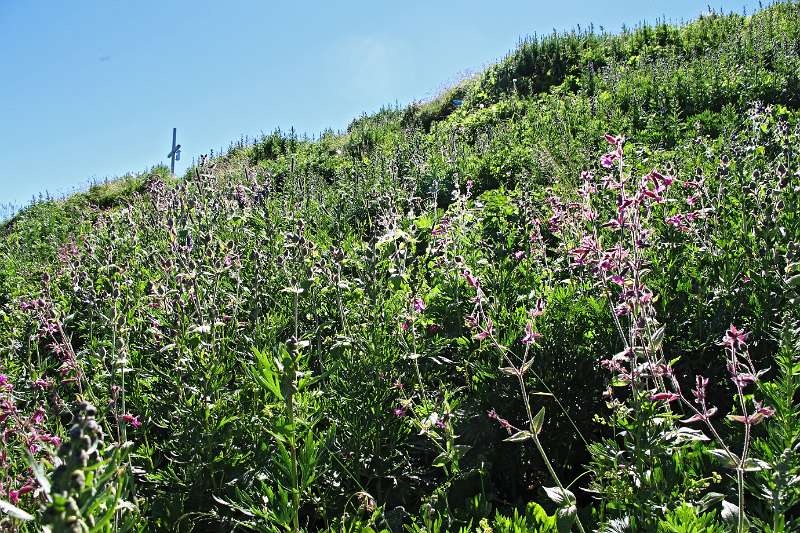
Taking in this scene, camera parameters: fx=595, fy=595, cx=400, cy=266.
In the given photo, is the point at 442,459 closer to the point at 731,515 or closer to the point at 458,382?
the point at 731,515

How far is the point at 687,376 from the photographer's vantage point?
2736 millimetres

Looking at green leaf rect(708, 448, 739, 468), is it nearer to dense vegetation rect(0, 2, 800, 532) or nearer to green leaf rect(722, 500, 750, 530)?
dense vegetation rect(0, 2, 800, 532)

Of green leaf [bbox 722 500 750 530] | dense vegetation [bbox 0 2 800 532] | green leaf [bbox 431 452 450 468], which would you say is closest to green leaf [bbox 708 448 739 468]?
dense vegetation [bbox 0 2 800 532]

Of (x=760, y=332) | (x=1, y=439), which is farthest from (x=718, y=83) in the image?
A: (x=1, y=439)

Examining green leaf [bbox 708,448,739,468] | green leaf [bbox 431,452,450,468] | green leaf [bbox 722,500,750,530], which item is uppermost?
green leaf [bbox 708,448,739,468]

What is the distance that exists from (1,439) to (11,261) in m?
8.78

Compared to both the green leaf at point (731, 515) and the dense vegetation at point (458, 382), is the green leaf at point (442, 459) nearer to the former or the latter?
the dense vegetation at point (458, 382)

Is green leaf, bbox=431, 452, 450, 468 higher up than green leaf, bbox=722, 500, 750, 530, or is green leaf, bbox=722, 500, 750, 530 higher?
green leaf, bbox=431, 452, 450, 468

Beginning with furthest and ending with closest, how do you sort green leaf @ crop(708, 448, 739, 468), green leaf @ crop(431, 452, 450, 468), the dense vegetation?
green leaf @ crop(431, 452, 450, 468)
the dense vegetation
green leaf @ crop(708, 448, 739, 468)

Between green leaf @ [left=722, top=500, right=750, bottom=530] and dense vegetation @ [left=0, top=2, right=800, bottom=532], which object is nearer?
green leaf @ [left=722, top=500, right=750, bottom=530]

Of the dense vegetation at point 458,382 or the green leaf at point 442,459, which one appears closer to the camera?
the dense vegetation at point 458,382

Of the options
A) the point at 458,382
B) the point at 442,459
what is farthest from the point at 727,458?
the point at 458,382

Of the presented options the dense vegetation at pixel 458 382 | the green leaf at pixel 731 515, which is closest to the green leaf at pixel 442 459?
the dense vegetation at pixel 458 382

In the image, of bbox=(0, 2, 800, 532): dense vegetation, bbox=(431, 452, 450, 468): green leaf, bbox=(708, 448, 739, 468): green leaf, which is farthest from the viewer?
bbox=(431, 452, 450, 468): green leaf
